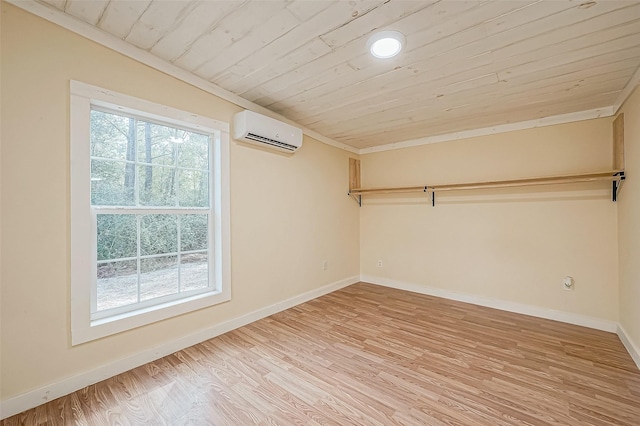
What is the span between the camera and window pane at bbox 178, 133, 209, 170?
7.84 feet

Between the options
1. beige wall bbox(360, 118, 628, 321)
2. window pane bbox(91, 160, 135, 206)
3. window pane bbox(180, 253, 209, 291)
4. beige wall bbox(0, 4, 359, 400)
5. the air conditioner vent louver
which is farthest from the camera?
beige wall bbox(360, 118, 628, 321)

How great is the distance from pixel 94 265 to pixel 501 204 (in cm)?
410

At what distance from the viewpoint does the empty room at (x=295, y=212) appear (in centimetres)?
156

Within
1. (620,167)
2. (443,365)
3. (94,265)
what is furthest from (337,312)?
(620,167)

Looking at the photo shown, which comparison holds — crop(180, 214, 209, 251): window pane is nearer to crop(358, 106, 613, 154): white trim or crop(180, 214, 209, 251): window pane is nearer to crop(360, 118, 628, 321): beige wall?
crop(360, 118, 628, 321): beige wall

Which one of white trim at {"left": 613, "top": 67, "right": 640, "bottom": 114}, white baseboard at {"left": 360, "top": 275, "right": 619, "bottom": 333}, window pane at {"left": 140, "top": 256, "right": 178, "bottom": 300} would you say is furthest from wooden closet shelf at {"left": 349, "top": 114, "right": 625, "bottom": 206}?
window pane at {"left": 140, "top": 256, "right": 178, "bottom": 300}

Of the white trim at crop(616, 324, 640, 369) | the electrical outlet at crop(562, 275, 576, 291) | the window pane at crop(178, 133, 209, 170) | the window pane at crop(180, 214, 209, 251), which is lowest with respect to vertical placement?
the white trim at crop(616, 324, 640, 369)

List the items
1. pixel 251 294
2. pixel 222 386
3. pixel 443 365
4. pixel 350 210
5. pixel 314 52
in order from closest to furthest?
pixel 222 386 → pixel 314 52 → pixel 443 365 → pixel 251 294 → pixel 350 210

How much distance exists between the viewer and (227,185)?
2.61 meters

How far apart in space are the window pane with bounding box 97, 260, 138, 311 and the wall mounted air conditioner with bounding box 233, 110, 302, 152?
4.83 ft

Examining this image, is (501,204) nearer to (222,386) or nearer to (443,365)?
(443,365)

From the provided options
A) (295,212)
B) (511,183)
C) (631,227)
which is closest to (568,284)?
(631,227)

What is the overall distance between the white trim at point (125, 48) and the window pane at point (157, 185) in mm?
781

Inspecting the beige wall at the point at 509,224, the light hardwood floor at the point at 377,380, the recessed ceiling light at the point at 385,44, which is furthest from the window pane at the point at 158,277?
the beige wall at the point at 509,224
